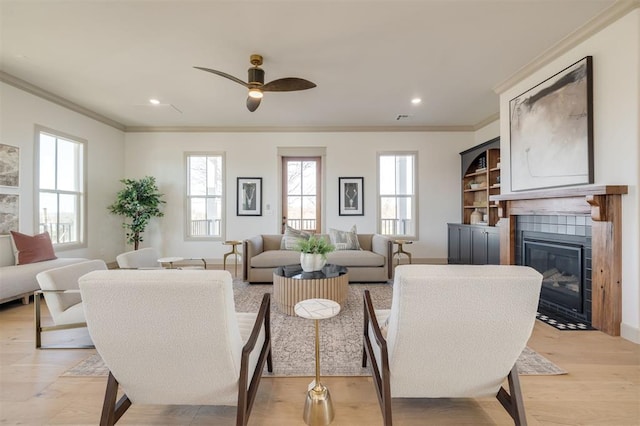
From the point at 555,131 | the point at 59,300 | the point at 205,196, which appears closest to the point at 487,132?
the point at 555,131

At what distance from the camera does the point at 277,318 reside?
9.45ft

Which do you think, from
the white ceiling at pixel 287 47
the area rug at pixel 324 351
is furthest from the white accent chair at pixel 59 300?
the white ceiling at pixel 287 47

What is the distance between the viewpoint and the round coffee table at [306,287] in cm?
281

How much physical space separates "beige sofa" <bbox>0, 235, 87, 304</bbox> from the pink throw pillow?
3.4 inches

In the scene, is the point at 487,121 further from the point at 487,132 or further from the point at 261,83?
the point at 261,83

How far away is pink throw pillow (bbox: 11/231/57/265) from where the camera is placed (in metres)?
3.45

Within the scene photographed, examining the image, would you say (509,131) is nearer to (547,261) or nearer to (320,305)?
(547,261)

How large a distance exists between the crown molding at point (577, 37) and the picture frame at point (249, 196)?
4491mm

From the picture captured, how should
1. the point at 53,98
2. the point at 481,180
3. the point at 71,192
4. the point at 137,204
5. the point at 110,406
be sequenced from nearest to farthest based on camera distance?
the point at 110,406 → the point at 53,98 → the point at 71,192 → the point at 137,204 → the point at 481,180

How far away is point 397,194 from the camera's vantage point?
5699 mm

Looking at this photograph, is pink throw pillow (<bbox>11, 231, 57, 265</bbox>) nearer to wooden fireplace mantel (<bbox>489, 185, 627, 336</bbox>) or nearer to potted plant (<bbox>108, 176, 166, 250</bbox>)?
potted plant (<bbox>108, 176, 166, 250</bbox>)

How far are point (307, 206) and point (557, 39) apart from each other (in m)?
4.37

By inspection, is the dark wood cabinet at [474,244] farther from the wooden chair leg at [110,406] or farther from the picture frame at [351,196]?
the wooden chair leg at [110,406]

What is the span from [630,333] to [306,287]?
2.89m
